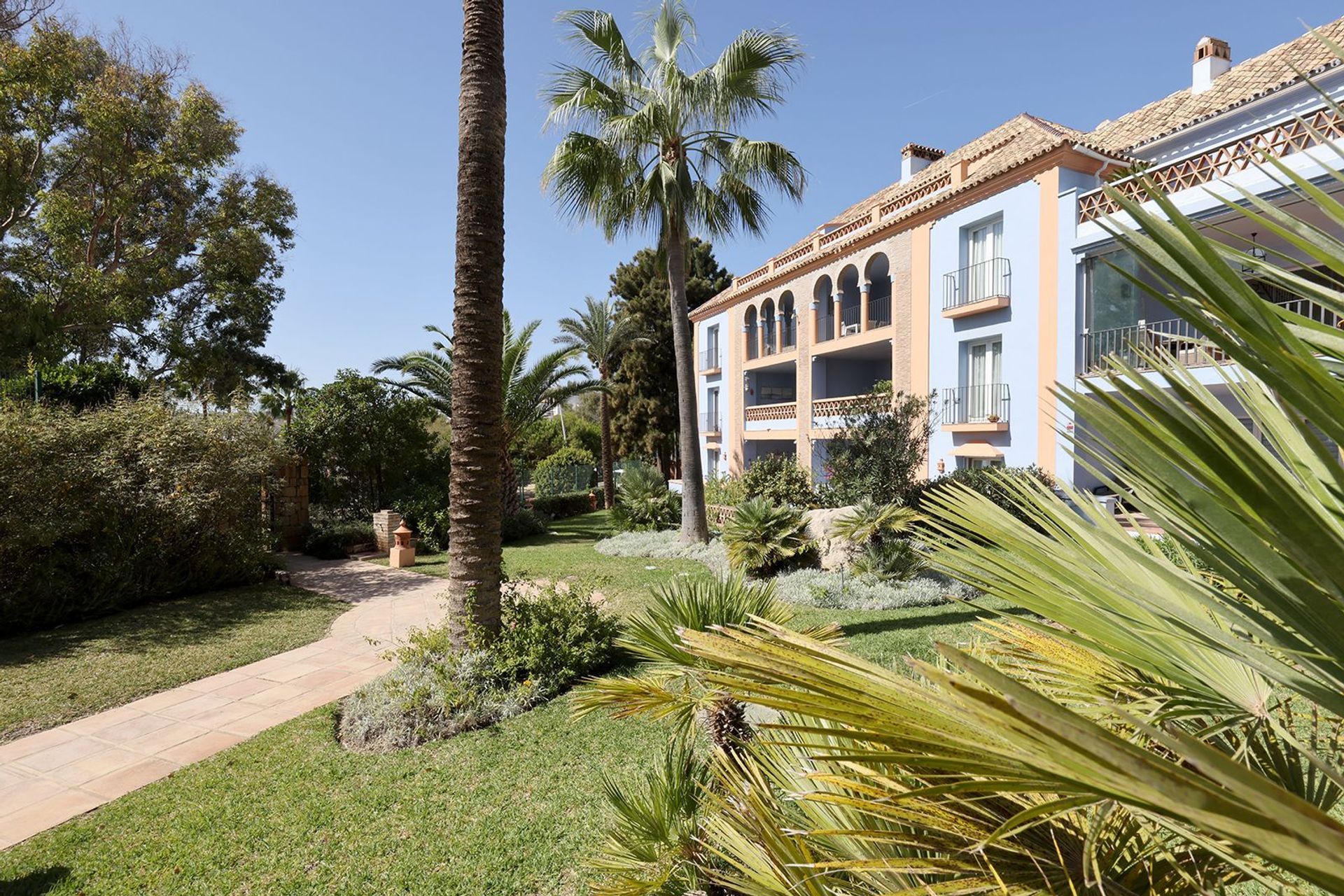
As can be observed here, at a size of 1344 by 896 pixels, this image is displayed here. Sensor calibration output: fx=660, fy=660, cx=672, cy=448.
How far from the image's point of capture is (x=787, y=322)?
Answer: 2406cm

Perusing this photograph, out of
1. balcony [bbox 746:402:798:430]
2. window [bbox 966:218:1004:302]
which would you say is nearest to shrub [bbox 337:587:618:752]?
window [bbox 966:218:1004:302]

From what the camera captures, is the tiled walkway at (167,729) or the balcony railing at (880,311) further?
the balcony railing at (880,311)

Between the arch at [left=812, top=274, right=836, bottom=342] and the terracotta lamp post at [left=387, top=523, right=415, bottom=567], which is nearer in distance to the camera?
the terracotta lamp post at [left=387, top=523, right=415, bottom=567]

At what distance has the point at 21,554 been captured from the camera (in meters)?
8.77

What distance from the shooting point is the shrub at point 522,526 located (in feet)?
61.5

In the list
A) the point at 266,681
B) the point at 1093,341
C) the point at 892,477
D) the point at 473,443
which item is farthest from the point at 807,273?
the point at 266,681

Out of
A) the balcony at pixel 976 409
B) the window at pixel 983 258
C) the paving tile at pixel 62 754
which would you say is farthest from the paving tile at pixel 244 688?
the window at pixel 983 258

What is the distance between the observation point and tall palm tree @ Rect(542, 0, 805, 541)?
1340 cm

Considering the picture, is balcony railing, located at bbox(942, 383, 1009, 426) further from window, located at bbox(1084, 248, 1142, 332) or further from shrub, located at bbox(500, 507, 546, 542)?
shrub, located at bbox(500, 507, 546, 542)

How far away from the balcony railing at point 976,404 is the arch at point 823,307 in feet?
19.1

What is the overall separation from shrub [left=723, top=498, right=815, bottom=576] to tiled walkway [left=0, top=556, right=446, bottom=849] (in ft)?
18.1

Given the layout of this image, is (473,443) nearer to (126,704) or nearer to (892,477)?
(126,704)

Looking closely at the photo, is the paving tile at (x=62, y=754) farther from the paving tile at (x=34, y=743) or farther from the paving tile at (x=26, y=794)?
the paving tile at (x=26, y=794)

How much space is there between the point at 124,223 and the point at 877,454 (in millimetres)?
22549
